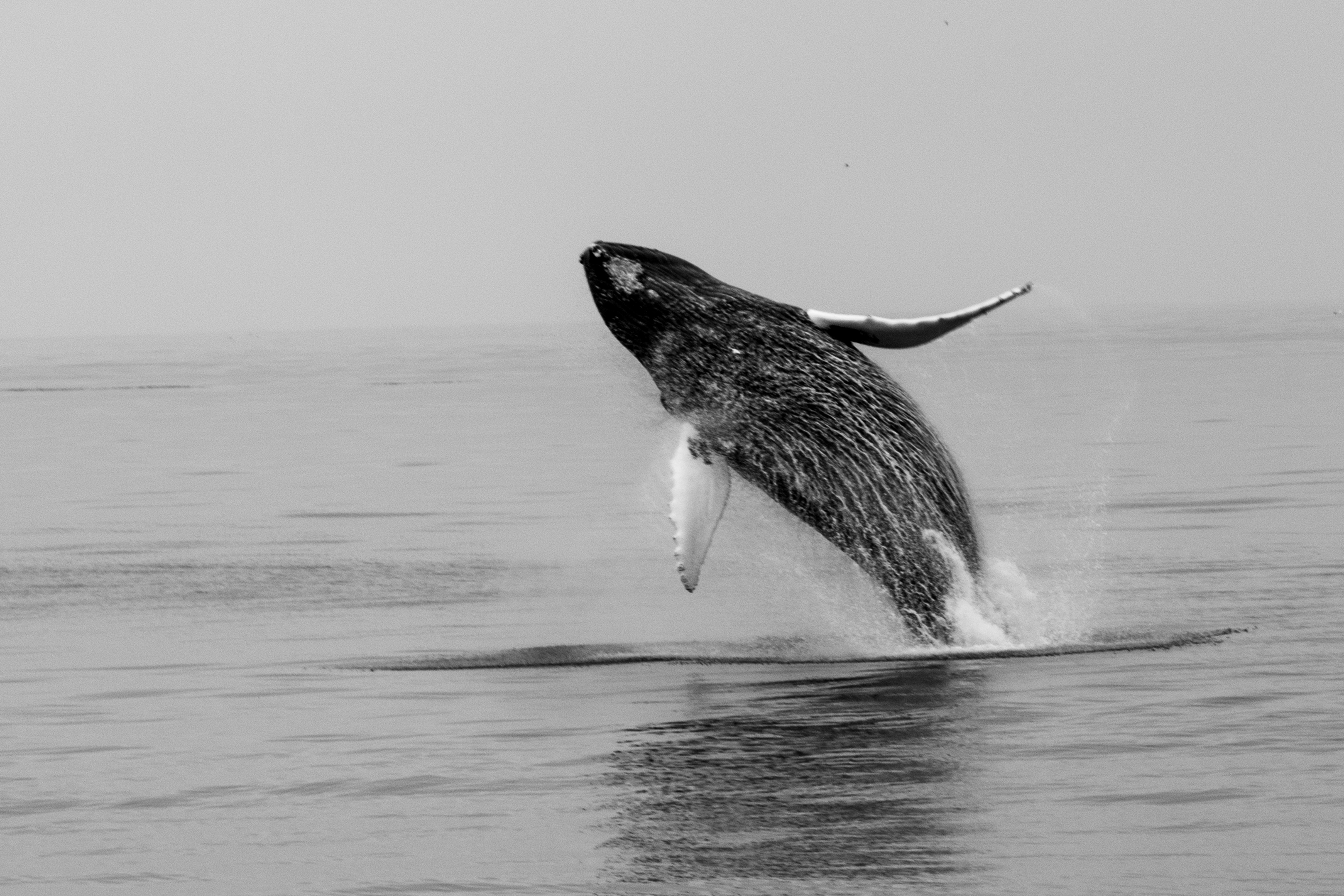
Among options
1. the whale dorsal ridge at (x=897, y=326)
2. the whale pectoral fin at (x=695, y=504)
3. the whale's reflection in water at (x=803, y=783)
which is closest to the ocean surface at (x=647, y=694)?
the whale's reflection in water at (x=803, y=783)

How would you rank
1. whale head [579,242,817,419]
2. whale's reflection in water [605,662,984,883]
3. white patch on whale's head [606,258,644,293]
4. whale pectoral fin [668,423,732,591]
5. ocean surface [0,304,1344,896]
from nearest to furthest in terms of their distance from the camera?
whale's reflection in water [605,662,984,883] → ocean surface [0,304,1344,896] → whale pectoral fin [668,423,732,591] → whale head [579,242,817,419] → white patch on whale's head [606,258,644,293]

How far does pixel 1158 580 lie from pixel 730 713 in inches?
270

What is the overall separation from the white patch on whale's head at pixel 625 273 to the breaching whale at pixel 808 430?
0.04ft

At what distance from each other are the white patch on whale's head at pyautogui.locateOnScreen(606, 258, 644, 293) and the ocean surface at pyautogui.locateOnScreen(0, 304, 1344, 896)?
23.0 inches

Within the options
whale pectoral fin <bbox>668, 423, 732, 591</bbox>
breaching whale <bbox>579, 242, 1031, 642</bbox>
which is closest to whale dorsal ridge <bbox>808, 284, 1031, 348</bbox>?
breaching whale <bbox>579, 242, 1031, 642</bbox>

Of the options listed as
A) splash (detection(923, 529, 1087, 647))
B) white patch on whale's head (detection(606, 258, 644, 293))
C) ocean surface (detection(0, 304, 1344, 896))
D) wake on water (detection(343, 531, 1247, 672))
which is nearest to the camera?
ocean surface (detection(0, 304, 1344, 896))

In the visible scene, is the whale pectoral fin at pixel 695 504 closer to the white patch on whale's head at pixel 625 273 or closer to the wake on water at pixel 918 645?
the wake on water at pixel 918 645

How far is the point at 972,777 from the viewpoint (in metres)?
10.4

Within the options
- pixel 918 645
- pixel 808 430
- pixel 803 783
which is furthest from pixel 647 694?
pixel 803 783

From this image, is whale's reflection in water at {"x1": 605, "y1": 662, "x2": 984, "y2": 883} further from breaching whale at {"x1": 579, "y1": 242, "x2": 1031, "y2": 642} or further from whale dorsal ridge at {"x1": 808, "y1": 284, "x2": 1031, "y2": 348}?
whale dorsal ridge at {"x1": 808, "y1": 284, "x2": 1031, "y2": 348}

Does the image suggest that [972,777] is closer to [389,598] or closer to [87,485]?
[389,598]

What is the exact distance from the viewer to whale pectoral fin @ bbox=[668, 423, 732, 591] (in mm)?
14773

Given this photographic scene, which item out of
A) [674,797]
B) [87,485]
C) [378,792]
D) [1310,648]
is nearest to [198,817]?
[378,792]

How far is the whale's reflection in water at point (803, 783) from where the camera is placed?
9031 mm
